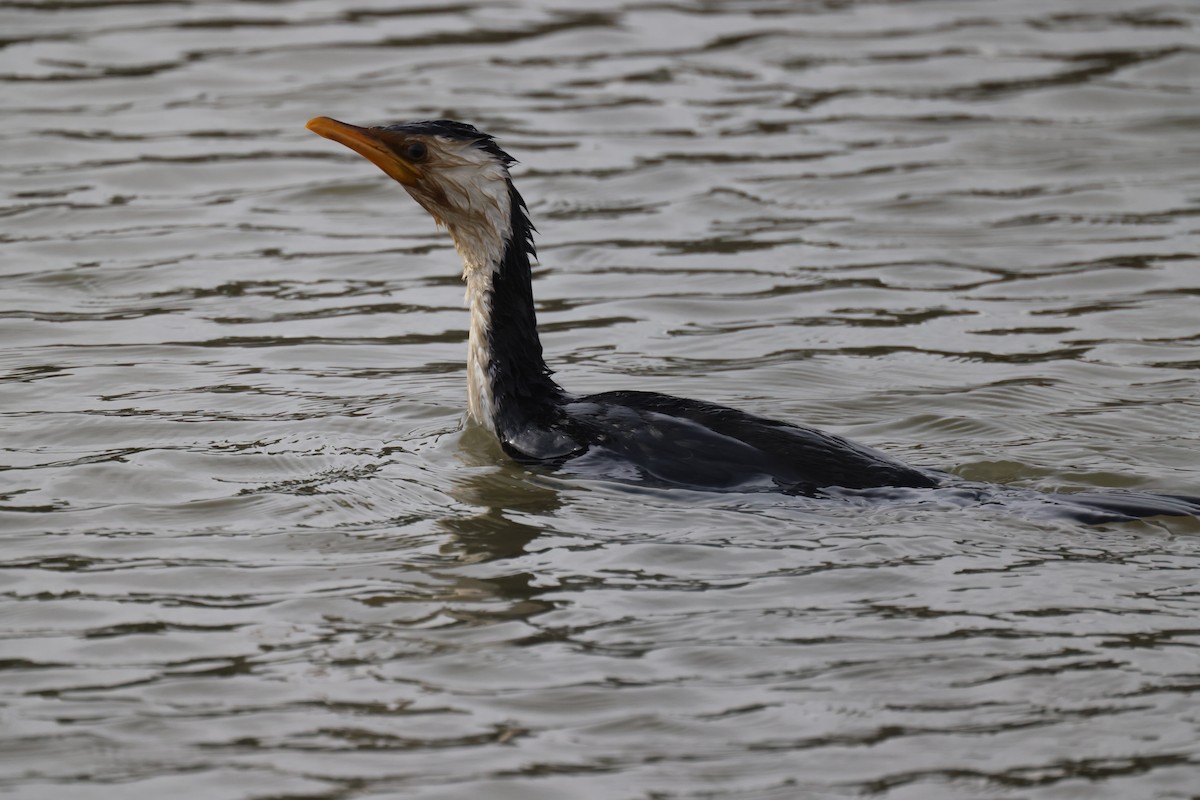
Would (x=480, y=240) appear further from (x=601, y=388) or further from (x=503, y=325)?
(x=601, y=388)

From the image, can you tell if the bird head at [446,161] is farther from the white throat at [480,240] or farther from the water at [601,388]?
the water at [601,388]

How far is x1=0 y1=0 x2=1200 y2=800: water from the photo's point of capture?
4.97 metres

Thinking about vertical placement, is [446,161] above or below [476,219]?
above

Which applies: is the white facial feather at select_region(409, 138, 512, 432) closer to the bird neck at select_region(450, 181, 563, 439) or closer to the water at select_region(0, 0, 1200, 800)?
the bird neck at select_region(450, 181, 563, 439)

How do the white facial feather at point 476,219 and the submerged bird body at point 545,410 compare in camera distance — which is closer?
the submerged bird body at point 545,410

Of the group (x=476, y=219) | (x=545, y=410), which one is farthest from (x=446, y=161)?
(x=545, y=410)

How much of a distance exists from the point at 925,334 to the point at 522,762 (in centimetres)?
495

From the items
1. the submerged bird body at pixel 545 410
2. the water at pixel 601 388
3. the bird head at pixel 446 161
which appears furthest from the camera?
the bird head at pixel 446 161

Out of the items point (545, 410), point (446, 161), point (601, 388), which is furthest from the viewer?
point (601, 388)

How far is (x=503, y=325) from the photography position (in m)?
7.36

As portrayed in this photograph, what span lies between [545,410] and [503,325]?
1.44 feet

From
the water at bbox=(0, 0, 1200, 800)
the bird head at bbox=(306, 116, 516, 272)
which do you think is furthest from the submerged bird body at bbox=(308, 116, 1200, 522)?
the water at bbox=(0, 0, 1200, 800)

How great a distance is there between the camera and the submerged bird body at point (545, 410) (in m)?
6.55

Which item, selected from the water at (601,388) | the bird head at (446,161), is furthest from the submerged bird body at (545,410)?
the water at (601,388)
